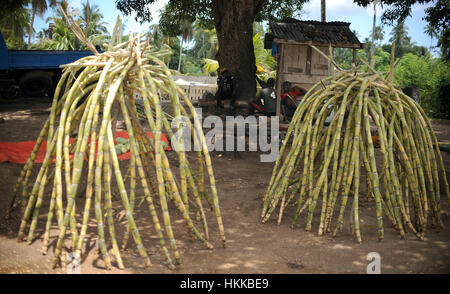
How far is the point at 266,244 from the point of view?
3.28m

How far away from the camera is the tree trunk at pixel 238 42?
9.80m

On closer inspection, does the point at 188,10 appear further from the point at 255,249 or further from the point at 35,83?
the point at 255,249

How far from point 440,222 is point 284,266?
175cm

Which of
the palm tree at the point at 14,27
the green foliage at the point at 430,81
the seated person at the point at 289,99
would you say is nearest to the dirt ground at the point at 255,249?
the seated person at the point at 289,99

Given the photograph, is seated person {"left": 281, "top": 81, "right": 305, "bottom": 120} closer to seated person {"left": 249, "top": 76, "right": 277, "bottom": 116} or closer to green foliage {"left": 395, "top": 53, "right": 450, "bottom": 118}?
seated person {"left": 249, "top": 76, "right": 277, "bottom": 116}

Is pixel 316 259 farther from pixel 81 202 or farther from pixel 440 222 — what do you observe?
pixel 81 202

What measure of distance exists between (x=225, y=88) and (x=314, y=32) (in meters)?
2.46

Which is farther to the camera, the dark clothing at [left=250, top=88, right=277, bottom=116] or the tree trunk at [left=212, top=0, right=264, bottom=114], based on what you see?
the dark clothing at [left=250, top=88, right=277, bottom=116]

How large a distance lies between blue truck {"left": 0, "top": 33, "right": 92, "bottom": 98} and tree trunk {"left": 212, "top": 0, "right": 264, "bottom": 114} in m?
5.55

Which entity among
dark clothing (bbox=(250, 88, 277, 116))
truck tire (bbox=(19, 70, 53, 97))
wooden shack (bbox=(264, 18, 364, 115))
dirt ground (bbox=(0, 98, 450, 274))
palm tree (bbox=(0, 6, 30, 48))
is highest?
palm tree (bbox=(0, 6, 30, 48))

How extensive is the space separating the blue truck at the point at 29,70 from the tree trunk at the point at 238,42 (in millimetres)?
5546

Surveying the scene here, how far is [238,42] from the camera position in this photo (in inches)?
390

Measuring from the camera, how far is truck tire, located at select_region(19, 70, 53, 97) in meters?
13.0

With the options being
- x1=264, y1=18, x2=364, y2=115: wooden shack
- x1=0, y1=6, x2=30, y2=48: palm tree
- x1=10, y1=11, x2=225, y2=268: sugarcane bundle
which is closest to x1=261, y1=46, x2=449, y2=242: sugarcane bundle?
x1=10, y1=11, x2=225, y2=268: sugarcane bundle
